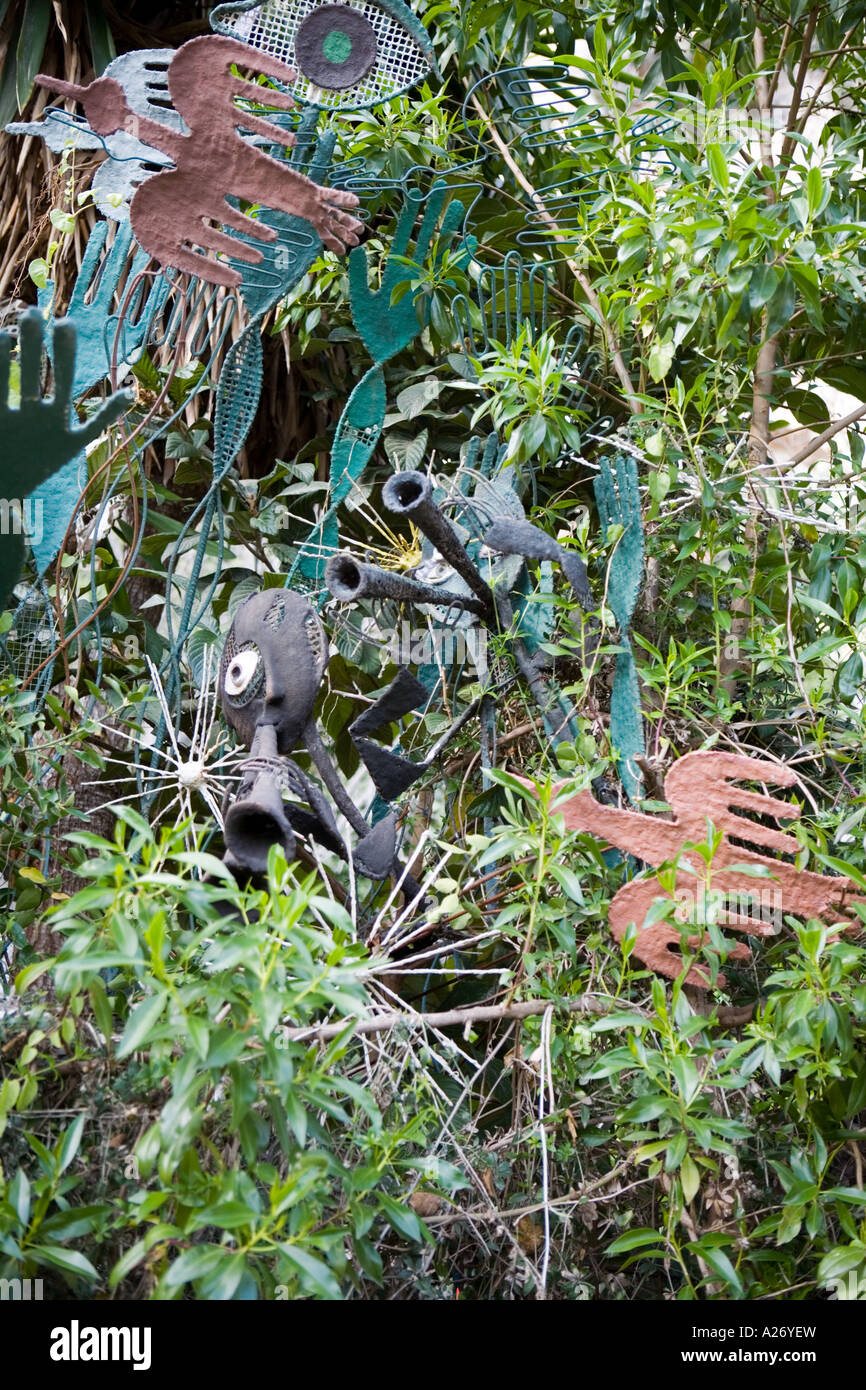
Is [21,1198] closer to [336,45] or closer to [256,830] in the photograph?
[256,830]

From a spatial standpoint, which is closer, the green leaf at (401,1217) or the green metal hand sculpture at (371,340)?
the green leaf at (401,1217)

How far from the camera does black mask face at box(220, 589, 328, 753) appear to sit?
4.17 ft

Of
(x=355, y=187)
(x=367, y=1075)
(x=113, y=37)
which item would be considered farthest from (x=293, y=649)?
(x=113, y=37)

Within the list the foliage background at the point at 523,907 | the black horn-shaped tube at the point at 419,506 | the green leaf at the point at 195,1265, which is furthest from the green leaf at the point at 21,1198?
the black horn-shaped tube at the point at 419,506

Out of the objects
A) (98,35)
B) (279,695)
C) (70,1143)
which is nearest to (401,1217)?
(70,1143)

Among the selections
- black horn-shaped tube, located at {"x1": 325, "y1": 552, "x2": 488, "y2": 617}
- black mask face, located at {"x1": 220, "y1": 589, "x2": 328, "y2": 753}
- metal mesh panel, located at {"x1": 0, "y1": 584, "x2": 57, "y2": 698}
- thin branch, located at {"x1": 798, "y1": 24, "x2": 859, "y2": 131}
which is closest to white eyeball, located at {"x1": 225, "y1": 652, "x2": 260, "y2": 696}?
black mask face, located at {"x1": 220, "y1": 589, "x2": 328, "y2": 753}

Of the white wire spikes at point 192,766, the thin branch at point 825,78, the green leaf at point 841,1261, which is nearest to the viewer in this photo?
the green leaf at point 841,1261

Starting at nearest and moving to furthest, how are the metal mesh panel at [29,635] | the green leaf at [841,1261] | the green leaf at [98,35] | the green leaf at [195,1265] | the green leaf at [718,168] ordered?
1. the green leaf at [195,1265]
2. the green leaf at [841,1261]
3. the green leaf at [718,168]
4. the metal mesh panel at [29,635]
5. the green leaf at [98,35]

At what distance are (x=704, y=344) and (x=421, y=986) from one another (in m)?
0.92

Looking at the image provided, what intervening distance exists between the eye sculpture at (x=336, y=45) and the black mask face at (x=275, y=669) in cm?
69

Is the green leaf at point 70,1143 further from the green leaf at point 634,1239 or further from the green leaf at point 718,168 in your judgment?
the green leaf at point 718,168

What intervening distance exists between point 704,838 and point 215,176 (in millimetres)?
875

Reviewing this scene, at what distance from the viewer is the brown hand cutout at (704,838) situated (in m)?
1.22

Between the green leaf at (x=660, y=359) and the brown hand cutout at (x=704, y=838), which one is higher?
the green leaf at (x=660, y=359)
